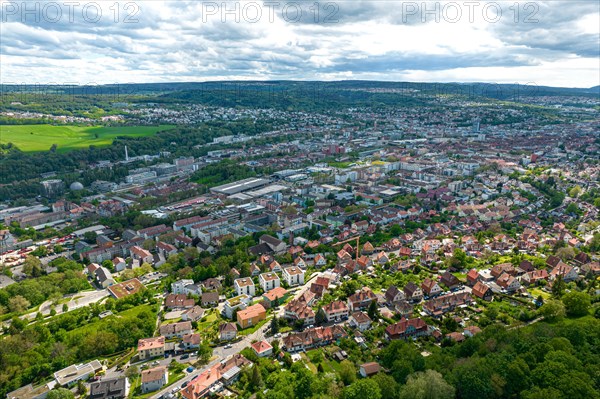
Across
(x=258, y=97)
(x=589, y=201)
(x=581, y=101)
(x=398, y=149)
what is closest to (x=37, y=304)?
(x=589, y=201)

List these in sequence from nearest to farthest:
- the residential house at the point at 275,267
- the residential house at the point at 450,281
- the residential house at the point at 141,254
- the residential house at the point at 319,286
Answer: the residential house at the point at 319,286, the residential house at the point at 450,281, the residential house at the point at 275,267, the residential house at the point at 141,254

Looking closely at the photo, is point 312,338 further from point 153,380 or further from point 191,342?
point 153,380

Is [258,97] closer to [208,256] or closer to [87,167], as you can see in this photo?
[87,167]

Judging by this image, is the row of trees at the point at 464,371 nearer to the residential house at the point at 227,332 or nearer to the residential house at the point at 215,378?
the residential house at the point at 215,378

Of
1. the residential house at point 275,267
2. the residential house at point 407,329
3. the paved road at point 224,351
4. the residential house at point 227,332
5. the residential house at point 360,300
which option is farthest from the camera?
the residential house at point 275,267

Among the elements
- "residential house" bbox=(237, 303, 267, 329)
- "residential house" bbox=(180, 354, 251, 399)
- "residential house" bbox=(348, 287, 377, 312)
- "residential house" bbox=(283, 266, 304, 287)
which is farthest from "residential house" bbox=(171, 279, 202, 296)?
"residential house" bbox=(348, 287, 377, 312)

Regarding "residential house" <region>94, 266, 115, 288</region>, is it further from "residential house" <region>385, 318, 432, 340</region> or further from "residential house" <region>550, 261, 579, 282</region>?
"residential house" <region>550, 261, 579, 282</region>

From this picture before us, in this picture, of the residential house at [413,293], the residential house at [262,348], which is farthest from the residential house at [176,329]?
the residential house at [413,293]
